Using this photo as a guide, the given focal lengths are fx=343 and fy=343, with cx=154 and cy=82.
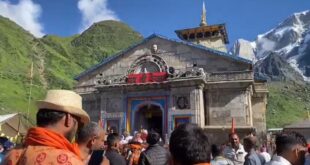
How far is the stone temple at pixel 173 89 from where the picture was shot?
71.8 ft

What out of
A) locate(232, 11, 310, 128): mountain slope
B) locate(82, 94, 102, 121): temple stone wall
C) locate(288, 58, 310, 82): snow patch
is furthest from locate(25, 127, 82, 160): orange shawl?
locate(288, 58, 310, 82): snow patch

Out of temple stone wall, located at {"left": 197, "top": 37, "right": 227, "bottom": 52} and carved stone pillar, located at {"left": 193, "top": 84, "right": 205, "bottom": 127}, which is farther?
temple stone wall, located at {"left": 197, "top": 37, "right": 227, "bottom": 52}

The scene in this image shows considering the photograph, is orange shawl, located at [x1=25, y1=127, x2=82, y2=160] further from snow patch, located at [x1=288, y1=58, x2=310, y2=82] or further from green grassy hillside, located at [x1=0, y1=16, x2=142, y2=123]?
snow patch, located at [x1=288, y1=58, x2=310, y2=82]

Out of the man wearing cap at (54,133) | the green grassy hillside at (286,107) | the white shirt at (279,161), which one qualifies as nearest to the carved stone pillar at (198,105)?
the white shirt at (279,161)

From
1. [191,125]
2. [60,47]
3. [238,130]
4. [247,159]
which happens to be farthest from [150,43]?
[60,47]

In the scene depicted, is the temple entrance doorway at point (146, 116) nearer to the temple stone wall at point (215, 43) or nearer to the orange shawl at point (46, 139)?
the temple stone wall at point (215, 43)

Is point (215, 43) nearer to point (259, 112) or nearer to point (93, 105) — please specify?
point (259, 112)

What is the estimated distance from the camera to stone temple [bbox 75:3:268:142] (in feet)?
71.8

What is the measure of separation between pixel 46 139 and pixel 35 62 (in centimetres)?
6595

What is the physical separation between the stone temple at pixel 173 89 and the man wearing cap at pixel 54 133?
19025 millimetres

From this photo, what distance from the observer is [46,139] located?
2.43 metres

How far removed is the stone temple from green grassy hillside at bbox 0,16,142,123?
1874 cm

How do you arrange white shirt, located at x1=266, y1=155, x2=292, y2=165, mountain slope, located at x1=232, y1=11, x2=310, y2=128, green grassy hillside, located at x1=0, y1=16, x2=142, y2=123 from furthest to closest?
1. mountain slope, located at x1=232, y1=11, x2=310, y2=128
2. green grassy hillside, located at x1=0, y1=16, x2=142, y2=123
3. white shirt, located at x1=266, y1=155, x2=292, y2=165

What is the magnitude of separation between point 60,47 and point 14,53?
2236 cm
